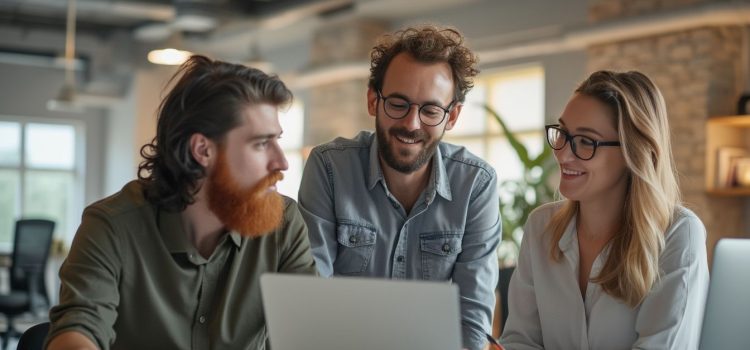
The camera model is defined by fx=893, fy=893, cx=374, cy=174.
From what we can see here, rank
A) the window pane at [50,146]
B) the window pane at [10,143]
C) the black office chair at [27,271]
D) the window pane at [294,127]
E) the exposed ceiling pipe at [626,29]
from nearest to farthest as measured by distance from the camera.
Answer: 1. the exposed ceiling pipe at [626,29]
2. the black office chair at [27,271]
3. the window pane at [294,127]
4. the window pane at [10,143]
5. the window pane at [50,146]

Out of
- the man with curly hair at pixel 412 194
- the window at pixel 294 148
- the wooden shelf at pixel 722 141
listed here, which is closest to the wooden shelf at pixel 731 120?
the wooden shelf at pixel 722 141

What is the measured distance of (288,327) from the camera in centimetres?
154

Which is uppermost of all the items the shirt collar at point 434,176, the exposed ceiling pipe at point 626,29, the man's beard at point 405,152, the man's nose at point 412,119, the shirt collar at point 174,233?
the exposed ceiling pipe at point 626,29

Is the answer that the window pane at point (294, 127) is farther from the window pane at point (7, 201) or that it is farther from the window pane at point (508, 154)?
the window pane at point (7, 201)

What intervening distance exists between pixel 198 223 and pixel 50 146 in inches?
488

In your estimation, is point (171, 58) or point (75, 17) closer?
point (171, 58)

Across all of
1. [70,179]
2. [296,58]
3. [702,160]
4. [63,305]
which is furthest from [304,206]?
[70,179]

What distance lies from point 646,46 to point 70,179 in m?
9.62

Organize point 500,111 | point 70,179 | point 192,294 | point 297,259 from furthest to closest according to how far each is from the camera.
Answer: point 70,179
point 500,111
point 297,259
point 192,294

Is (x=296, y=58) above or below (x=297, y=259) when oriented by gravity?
above

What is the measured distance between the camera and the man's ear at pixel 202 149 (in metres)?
1.99

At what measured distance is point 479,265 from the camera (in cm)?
258

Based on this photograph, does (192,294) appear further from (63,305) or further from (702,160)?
(702,160)

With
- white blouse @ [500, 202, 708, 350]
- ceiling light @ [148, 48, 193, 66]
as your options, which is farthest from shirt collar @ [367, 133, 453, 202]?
ceiling light @ [148, 48, 193, 66]
